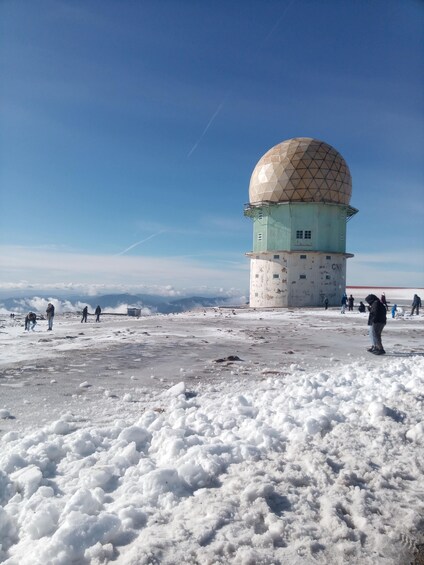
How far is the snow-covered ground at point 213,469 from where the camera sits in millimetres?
2809

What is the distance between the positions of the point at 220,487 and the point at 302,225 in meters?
31.7

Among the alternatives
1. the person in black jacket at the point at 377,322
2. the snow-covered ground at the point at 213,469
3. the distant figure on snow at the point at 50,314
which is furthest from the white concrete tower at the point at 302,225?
the snow-covered ground at the point at 213,469

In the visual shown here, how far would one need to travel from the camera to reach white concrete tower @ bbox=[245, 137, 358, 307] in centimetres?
3322

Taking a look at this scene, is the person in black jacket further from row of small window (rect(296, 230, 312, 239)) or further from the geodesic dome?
the geodesic dome

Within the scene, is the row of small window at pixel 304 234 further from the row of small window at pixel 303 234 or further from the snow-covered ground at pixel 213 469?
the snow-covered ground at pixel 213 469

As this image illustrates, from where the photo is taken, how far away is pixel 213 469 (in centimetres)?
366

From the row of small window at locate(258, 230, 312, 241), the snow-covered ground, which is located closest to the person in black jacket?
the snow-covered ground

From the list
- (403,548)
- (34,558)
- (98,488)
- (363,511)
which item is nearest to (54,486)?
(98,488)

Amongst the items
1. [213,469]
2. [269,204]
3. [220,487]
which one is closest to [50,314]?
[213,469]

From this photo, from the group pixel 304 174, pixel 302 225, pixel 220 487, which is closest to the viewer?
pixel 220 487

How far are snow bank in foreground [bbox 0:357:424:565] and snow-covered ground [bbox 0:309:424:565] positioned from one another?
0.04ft

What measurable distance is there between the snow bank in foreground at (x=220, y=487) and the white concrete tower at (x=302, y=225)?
28.6 m

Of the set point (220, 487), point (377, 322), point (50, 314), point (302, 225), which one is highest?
point (302, 225)

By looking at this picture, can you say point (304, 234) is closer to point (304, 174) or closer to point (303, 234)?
point (303, 234)
